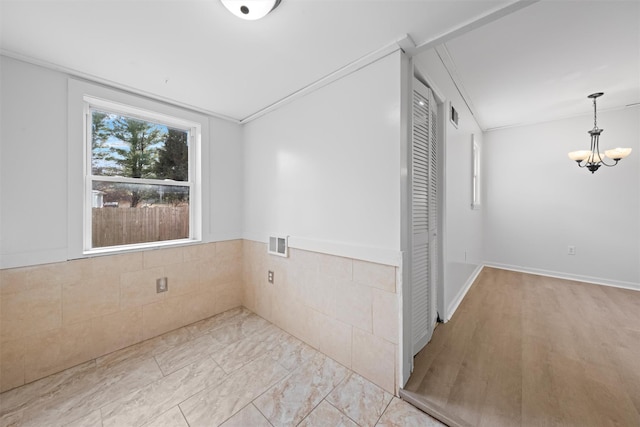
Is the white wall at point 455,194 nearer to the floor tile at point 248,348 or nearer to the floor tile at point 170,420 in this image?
the floor tile at point 248,348

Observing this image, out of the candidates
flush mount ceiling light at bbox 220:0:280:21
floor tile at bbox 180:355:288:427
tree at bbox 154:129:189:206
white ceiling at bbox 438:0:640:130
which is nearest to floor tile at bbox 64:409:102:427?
floor tile at bbox 180:355:288:427

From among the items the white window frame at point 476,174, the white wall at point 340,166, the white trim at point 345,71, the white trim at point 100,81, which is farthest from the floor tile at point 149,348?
the white window frame at point 476,174

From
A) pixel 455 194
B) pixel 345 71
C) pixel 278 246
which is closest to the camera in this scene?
pixel 345 71

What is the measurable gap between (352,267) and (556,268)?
418 centimetres

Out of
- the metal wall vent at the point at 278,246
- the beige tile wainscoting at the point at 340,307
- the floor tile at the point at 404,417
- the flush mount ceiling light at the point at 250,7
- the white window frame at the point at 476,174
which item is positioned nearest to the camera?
the flush mount ceiling light at the point at 250,7

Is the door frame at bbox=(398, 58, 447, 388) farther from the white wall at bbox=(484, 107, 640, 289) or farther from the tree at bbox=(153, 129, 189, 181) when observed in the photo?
the white wall at bbox=(484, 107, 640, 289)

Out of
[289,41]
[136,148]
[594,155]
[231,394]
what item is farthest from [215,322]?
[594,155]

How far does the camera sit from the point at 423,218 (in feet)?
6.49

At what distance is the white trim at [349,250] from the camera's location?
156 cm

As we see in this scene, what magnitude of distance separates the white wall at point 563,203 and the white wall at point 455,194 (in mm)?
983

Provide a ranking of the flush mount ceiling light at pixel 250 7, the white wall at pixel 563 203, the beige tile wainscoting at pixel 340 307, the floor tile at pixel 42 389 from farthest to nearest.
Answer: the white wall at pixel 563 203 < the beige tile wainscoting at pixel 340 307 < the floor tile at pixel 42 389 < the flush mount ceiling light at pixel 250 7

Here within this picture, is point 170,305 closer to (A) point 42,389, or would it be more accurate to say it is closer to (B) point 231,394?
(A) point 42,389

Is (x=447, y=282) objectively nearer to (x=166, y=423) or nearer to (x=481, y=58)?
(x=481, y=58)

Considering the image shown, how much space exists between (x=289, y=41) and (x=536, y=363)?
2.97 metres
